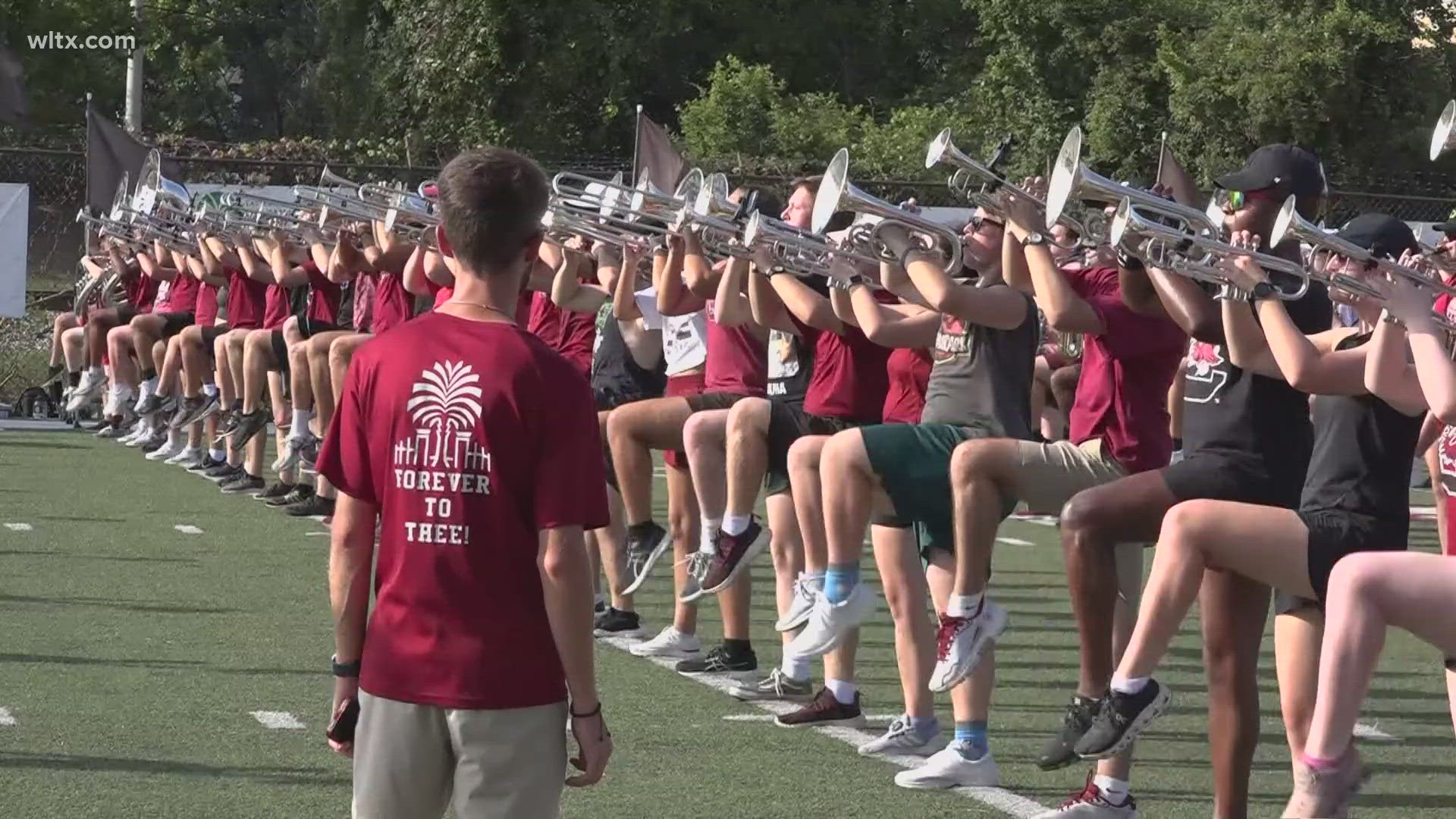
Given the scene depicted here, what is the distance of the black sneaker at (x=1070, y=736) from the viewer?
5.84m

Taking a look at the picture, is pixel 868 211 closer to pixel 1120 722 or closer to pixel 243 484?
pixel 1120 722

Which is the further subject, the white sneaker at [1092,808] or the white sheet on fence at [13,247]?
the white sheet on fence at [13,247]

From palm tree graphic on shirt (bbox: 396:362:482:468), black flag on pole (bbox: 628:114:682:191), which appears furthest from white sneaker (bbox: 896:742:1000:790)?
black flag on pole (bbox: 628:114:682:191)

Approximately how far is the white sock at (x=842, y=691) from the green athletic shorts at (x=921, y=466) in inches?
28.9

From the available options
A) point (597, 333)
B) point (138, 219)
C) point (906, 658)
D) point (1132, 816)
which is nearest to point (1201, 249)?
point (1132, 816)

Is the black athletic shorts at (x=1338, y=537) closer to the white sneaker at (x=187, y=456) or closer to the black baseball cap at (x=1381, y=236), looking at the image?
the black baseball cap at (x=1381, y=236)

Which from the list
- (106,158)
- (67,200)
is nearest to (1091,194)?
(106,158)

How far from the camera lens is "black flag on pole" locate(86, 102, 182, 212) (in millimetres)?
20484

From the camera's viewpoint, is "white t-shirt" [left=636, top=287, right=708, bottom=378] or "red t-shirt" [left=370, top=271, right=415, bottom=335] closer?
"white t-shirt" [left=636, top=287, right=708, bottom=378]

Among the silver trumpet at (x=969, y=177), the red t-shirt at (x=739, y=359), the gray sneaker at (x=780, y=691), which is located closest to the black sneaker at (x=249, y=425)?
the red t-shirt at (x=739, y=359)

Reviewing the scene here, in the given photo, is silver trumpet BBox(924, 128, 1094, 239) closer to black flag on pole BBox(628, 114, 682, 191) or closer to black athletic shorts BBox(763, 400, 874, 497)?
black athletic shorts BBox(763, 400, 874, 497)

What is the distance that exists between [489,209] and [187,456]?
1305 cm

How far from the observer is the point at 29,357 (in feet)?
70.7

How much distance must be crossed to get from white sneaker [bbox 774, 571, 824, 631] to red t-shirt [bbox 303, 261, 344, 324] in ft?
23.3
